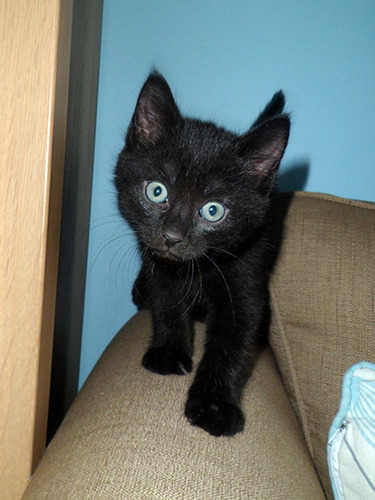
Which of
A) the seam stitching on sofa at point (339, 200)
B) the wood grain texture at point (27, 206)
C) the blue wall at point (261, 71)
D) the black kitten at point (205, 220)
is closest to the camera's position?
the wood grain texture at point (27, 206)

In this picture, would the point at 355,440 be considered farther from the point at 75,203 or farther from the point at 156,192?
the point at 75,203

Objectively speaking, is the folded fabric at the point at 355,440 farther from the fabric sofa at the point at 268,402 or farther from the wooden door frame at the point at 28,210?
the wooden door frame at the point at 28,210

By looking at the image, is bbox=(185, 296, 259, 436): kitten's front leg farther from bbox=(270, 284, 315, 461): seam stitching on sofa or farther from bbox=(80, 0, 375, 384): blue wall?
bbox=(80, 0, 375, 384): blue wall

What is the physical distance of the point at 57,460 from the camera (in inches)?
24.6

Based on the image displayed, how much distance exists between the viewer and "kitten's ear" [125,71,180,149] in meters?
0.95

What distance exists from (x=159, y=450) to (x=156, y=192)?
527 millimetres

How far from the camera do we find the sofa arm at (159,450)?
580mm

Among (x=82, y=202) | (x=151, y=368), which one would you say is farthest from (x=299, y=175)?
(x=151, y=368)

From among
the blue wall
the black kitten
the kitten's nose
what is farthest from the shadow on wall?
the kitten's nose

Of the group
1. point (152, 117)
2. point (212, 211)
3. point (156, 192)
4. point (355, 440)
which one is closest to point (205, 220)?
point (212, 211)

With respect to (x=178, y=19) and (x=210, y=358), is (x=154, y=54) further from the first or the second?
(x=210, y=358)

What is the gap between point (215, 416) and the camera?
2.56 ft

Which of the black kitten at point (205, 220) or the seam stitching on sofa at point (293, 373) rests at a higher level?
the black kitten at point (205, 220)

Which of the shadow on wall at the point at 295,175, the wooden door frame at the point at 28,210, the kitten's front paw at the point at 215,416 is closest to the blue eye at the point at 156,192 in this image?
the wooden door frame at the point at 28,210
